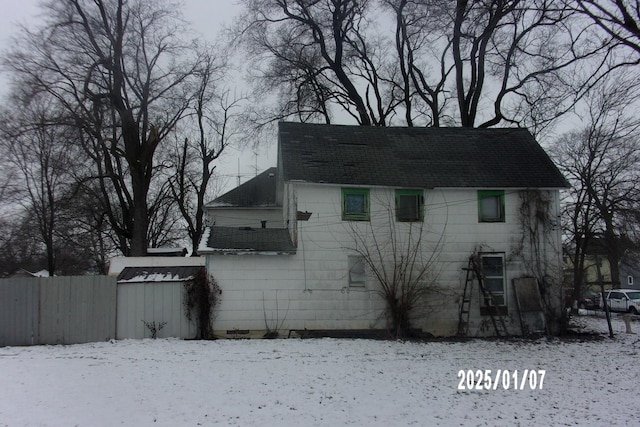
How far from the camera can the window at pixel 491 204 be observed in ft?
54.1

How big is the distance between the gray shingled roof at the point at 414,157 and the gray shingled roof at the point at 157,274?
4.15 m

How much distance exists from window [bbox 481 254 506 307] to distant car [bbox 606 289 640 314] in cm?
1692

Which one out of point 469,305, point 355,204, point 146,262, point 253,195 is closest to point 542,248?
point 469,305

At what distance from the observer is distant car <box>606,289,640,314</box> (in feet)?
93.1

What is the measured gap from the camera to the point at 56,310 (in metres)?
14.3

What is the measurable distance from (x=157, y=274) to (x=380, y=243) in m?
6.77

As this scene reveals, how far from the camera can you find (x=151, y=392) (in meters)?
8.41

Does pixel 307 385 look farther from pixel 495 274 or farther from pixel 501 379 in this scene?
pixel 495 274

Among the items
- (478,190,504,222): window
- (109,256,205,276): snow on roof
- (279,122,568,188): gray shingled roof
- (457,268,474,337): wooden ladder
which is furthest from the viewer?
(109,256,205,276): snow on roof

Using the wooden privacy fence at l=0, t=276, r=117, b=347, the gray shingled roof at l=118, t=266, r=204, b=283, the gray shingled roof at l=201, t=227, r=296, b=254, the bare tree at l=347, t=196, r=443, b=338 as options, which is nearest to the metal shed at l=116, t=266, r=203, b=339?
the gray shingled roof at l=118, t=266, r=204, b=283

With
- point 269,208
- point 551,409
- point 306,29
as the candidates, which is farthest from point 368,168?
point 306,29

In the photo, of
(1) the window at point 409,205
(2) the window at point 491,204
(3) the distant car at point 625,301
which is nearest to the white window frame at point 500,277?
(2) the window at point 491,204

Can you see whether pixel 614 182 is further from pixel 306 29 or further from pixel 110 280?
pixel 110 280

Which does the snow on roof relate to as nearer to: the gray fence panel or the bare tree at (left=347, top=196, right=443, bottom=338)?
the gray fence panel
